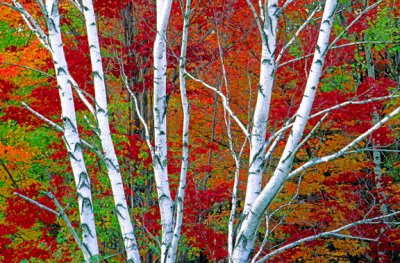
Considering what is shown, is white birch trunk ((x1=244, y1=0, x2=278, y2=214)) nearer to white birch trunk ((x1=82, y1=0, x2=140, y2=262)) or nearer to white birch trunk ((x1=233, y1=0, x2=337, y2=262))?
white birch trunk ((x1=233, y1=0, x2=337, y2=262))

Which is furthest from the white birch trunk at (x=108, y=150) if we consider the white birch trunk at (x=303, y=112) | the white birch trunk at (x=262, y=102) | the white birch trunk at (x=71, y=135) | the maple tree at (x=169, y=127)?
the white birch trunk at (x=303, y=112)

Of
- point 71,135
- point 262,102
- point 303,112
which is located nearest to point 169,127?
point 71,135

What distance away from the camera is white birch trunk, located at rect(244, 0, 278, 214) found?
13.7 ft

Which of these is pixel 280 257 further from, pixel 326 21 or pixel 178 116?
pixel 326 21

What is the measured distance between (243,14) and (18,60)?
4.22 m

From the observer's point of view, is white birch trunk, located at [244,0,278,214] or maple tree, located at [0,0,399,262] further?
maple tree, located at [0,0,399,262]

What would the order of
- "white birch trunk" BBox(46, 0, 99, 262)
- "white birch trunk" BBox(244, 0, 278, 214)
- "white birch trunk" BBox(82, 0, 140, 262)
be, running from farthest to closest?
"white birch trunk" BBox(82, 0, 140, 262) → "white birch trunk" BBox(46, 0, 99, 262) → "white birch trunk" BBox(244, 0, 278, 214)

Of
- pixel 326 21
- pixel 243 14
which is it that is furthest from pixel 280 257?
pixel 326 21

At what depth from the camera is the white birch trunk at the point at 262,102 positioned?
164 inches

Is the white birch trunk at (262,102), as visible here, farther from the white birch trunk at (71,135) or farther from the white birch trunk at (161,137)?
the white birch trunk at (71,135)

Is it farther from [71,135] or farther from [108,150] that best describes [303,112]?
[71,135]

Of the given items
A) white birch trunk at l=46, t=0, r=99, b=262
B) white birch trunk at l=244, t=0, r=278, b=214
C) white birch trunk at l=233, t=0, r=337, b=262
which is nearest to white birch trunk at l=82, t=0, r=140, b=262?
white birch trunk at l=46, t=0, r=99, b=262

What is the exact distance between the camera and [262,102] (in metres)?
4.18

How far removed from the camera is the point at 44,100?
9508 mm
